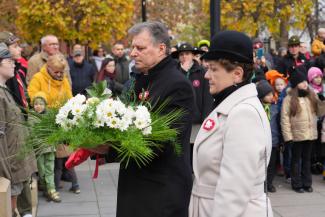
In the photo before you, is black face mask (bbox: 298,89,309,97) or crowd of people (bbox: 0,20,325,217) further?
black face mask (bbox: 298,89,309,97)

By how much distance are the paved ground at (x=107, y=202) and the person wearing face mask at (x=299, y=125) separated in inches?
9.6

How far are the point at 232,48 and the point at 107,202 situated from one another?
18.0 feet

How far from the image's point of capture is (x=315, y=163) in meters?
10.5

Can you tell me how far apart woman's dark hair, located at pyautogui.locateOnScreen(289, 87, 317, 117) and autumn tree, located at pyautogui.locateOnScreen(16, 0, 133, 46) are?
8.12 m

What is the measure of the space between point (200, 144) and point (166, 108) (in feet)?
2.21

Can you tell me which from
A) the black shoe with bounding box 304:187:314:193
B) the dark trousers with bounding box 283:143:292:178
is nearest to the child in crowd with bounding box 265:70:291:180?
the dark trousers with bounding box 283:143:292:178

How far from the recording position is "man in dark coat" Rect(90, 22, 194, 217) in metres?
3.95

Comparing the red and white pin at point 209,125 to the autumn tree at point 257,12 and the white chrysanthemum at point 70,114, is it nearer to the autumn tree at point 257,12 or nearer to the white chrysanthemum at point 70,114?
the white chrysanthemum at point 70,114

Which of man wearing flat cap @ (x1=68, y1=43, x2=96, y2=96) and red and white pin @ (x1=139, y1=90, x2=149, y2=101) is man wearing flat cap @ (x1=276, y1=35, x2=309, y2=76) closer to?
man wearing flat cap @ (x1=68, y1=43, x2=96, y2=96)

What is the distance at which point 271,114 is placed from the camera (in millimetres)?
9414

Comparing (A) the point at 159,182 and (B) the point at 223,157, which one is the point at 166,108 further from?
(B) the point at 223,157

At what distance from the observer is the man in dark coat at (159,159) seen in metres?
3.95

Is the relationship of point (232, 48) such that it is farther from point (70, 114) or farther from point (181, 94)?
point (70, 114)

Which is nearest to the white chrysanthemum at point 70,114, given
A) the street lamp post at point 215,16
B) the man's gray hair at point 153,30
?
the man's gray hair at point 153,30
